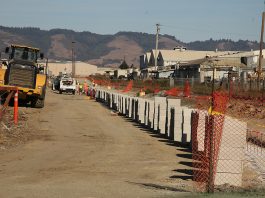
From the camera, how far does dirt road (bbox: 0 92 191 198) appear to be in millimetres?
10194

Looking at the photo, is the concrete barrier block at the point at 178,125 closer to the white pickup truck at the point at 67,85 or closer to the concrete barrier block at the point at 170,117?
the concrete barrier block at the point at 170,117

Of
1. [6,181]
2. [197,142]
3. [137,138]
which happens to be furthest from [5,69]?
[6,181]

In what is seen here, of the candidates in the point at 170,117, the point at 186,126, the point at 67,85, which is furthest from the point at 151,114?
the point at 67,85

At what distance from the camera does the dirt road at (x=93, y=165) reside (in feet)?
33.4

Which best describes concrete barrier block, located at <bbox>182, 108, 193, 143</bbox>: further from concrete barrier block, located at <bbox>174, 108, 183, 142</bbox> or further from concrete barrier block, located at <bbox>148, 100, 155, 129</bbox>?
concrete barrier block, located at <bbox>148, 100, 155, 129</bbox>

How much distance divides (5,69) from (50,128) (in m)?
10.3

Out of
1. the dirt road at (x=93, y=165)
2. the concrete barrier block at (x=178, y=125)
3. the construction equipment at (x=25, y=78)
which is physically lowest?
the dirt road at (x=93, y=165)

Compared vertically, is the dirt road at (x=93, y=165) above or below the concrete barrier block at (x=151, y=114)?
below

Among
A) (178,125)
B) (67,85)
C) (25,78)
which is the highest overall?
(25,78)

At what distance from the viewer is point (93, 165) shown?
13.2 meters

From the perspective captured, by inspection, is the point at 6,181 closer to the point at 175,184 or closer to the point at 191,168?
the point at 175,184

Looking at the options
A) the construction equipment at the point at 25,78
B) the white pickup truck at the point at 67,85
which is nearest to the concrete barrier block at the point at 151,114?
the construction equipment at the point at 25,78

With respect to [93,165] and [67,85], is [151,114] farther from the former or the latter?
[67,85]

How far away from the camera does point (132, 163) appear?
44.9 ft
